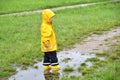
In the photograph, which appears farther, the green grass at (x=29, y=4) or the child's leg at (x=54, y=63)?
the green grass at (x=29, y=4)

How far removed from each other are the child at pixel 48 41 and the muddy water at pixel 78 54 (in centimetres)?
19

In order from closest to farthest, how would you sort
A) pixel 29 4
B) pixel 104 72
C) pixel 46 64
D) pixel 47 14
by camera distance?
pixel 104 72, pixel 47 14, pixel 46 64, pixel 29 4

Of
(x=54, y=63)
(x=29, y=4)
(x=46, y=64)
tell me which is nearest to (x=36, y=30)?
(x=46, y=64)

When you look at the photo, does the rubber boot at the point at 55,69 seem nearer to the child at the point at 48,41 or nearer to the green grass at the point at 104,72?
the child at the point at 48,41

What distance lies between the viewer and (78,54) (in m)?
9.48

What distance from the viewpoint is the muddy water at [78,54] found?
7.90m

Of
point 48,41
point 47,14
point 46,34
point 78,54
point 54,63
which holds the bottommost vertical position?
point 78,54

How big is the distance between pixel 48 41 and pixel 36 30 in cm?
554

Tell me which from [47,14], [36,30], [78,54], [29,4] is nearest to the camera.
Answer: [47,14]

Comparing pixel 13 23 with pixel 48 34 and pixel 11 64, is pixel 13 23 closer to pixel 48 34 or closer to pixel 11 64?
pixel 11 64

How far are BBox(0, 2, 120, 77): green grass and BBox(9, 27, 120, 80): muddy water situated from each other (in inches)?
13.8

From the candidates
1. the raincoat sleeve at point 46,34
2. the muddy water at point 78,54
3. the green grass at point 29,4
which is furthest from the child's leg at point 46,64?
the green grass at point 29,4

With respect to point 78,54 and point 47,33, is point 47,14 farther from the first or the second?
point 78,54

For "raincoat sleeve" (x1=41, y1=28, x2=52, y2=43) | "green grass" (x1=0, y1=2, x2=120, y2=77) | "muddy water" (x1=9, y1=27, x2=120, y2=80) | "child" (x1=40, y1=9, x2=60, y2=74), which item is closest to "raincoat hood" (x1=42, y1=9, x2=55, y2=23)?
"child" (x1=40, y1=9, x2=60, y2=74)
